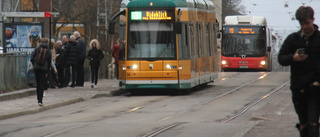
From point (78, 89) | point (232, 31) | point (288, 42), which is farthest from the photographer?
point (232, 31)

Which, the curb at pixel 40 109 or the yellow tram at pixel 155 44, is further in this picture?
the yellow tram at pixel 155 44

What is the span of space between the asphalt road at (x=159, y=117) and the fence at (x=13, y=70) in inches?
100

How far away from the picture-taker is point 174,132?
438 inches

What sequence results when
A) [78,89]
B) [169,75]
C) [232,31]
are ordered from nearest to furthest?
[169,75]
[78,89]
[232,31]

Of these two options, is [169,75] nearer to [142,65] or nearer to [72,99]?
[142,65]

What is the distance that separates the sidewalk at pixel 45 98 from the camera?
1570 centimetres

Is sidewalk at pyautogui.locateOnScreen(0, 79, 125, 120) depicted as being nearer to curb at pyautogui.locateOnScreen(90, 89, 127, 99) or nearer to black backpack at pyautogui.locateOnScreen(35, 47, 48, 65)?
curb at pyautogui.locateOnScreen(90, 89, 127, 99)

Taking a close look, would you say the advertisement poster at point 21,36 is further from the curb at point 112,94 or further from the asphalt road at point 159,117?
the asphalt road at point 159,117

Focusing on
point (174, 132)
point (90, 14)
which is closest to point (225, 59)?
point (90, 14)

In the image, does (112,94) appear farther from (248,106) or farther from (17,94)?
(248,106)

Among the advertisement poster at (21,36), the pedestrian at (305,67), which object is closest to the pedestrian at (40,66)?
the advertisement poster at (21,36)

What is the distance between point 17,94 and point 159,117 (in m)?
6.12

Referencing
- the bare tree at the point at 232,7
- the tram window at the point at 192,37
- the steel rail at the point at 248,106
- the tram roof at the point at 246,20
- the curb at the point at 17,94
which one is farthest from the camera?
the bare tree at the point at 232,7

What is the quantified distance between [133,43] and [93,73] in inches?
128
